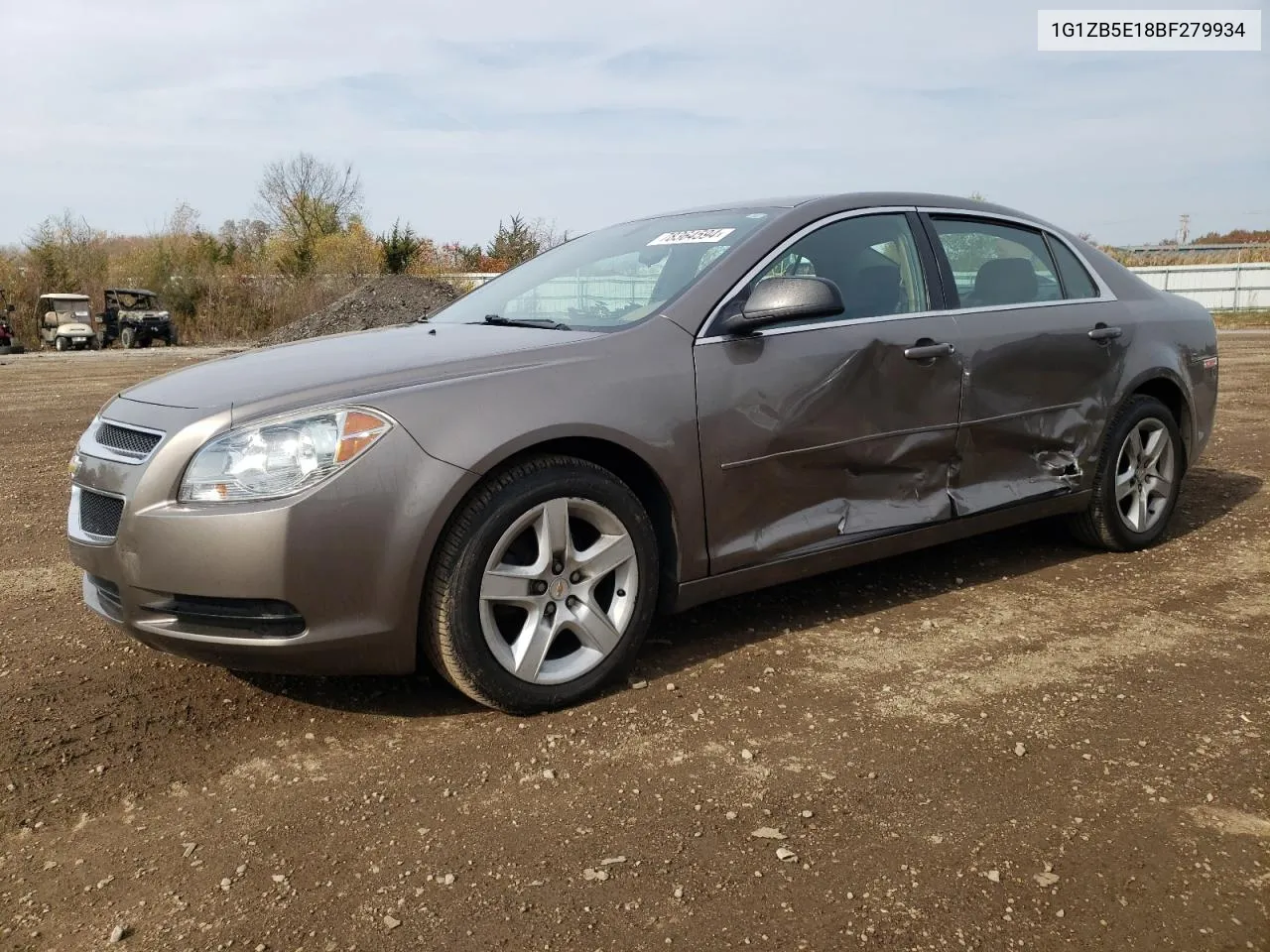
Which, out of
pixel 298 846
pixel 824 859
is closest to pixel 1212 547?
pixel 824 859

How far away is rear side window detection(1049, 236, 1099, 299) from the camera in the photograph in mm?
4840

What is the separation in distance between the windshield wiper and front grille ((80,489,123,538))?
1.52 meters

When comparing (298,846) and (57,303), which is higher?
(57,303)

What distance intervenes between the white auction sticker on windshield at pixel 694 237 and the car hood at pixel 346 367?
2.36 ft

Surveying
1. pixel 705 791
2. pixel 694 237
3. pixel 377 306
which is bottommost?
pixel 705 791

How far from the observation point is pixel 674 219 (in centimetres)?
446

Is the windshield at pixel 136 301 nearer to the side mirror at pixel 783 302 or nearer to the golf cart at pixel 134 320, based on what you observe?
the golf cart at pixel 134 320

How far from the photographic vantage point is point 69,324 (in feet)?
99.4

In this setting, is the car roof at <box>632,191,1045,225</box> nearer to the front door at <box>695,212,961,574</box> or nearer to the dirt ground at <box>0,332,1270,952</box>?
the front door at <box>695,212,961,574</box>

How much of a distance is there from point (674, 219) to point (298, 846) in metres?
2.91

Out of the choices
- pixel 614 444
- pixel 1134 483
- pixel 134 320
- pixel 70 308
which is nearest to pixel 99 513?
pixel 614 444

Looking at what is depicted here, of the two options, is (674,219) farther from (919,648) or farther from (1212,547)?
(1212,547)

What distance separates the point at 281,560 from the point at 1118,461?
380cm

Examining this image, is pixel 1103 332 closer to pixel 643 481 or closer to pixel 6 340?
pixel 643 481
